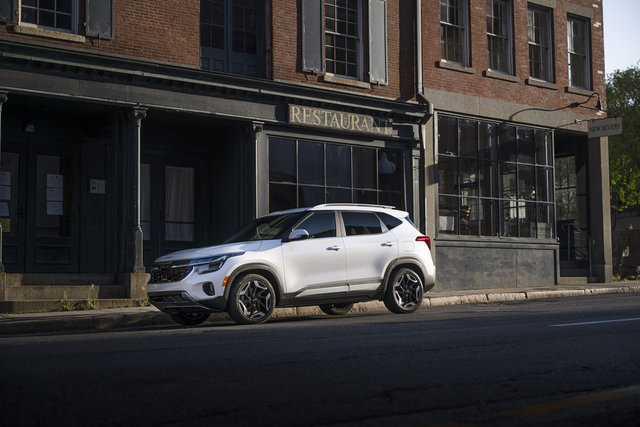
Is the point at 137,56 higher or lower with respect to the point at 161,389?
higher

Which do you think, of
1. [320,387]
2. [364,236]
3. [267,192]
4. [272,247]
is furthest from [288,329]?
[267,192]

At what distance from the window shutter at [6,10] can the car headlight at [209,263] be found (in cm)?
645

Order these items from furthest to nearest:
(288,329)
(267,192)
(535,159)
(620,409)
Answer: (535,159)
(267,192)
(288,329)
(620,409)

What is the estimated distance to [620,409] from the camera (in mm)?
4469

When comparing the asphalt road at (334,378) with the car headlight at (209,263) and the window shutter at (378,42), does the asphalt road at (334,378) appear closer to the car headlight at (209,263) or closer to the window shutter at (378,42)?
the car headlight at (209,263)

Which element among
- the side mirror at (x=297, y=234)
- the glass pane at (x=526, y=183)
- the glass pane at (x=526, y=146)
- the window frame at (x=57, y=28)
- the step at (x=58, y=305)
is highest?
the window frame at (x=57, y=28)

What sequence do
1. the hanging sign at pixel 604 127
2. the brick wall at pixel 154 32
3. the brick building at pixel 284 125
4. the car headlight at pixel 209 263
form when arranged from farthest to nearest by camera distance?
the hanging sign at pixel 604 127, the brick wall at pixel 154 32, the brick building at pixel 284 125, the car headlight at pixel 209 263

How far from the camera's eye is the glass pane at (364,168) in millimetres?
18672

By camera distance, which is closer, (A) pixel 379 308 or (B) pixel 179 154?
(A) pixel 379 308

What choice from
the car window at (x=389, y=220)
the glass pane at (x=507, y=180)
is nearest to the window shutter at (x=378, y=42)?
the glass pane at (x=507, y=180)

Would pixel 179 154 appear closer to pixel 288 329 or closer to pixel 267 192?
pixel 267 192

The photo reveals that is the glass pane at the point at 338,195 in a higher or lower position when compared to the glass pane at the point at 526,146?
lower

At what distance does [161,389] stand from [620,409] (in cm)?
281

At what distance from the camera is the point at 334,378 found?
5555mm
